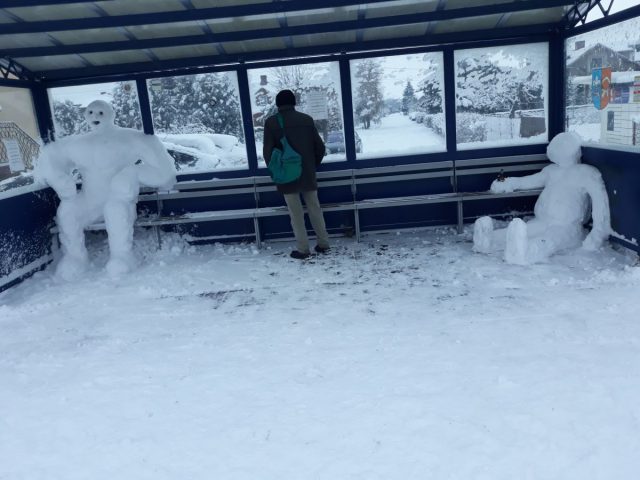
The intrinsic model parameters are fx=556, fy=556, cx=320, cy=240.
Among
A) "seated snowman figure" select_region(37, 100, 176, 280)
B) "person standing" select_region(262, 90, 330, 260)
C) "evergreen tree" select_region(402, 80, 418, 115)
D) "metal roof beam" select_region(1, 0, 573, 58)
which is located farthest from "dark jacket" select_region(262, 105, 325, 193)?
"evergreen tree" select_region(402, 80, 418, 115)

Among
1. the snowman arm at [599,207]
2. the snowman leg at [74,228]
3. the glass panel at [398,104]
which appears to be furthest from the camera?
the glass panel at [398,104]

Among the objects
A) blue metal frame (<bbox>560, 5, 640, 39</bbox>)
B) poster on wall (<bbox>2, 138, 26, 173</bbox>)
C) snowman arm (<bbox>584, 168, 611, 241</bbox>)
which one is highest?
blue metal frame (<bbox>560, 5, 640, 39</bbox>)

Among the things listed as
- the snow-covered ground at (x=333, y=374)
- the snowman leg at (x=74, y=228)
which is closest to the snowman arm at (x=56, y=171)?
the snowman leg at (x=74, y=228)

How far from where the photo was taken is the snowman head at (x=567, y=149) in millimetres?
6215

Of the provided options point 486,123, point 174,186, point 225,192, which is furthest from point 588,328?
point 174,186

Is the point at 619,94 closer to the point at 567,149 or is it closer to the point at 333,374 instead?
the point at 567,149

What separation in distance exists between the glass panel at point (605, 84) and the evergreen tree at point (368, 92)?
2.39 m

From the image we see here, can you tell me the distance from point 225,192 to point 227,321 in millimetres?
3084

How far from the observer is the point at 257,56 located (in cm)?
716

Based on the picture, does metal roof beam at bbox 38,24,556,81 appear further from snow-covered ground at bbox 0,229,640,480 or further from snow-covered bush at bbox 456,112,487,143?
snow-covered ground at bbox 0,229,640,480

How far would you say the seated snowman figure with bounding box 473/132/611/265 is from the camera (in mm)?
5793

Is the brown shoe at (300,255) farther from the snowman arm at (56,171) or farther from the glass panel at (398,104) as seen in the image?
the snowman arm at (56,171)

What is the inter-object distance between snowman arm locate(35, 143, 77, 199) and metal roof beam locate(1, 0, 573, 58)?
44.0 inches

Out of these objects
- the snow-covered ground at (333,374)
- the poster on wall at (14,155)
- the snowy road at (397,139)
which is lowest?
the snow-covered ground at (333,374)
